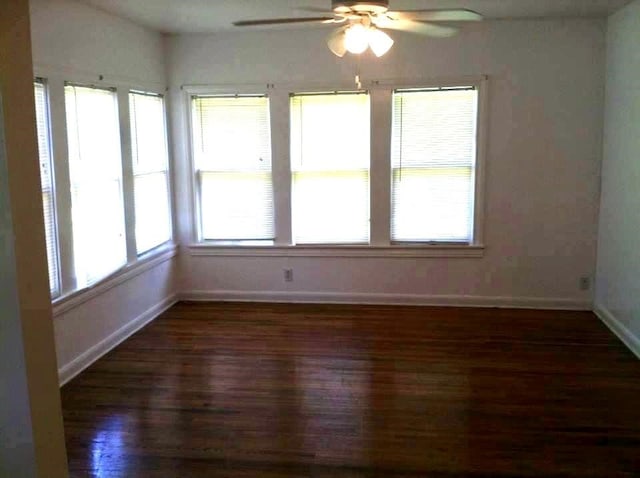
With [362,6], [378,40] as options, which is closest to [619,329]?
[378,40]

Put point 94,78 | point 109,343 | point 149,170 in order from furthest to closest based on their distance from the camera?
1. point 149,170
2. point 109,343
3. point 94,78

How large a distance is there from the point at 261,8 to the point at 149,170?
176 cm

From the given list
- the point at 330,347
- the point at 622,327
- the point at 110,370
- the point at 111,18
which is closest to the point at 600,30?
the point at 622,327

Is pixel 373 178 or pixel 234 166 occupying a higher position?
pixel 234 166

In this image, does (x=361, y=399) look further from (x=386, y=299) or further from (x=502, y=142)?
(x=502, y=142)

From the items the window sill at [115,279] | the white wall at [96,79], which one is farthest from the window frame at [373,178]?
the white wall at [96,79]

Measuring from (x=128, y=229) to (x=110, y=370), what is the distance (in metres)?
1.20

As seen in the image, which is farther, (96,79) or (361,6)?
(96,79)

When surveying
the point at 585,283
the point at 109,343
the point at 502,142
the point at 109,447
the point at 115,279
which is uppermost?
the point at 502,142

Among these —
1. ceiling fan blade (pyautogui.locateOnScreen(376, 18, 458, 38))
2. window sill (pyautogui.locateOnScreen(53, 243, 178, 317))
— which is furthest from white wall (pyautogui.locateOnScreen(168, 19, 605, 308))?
ceiling fan blade (pyautogui.locateOnScreen(376, 18, 458, 38))

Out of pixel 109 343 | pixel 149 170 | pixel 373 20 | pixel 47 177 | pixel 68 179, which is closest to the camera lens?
pixel 373 20

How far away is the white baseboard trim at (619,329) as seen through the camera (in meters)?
4.49

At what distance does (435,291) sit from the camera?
578 cm

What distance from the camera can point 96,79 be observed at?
4477 millimetres
